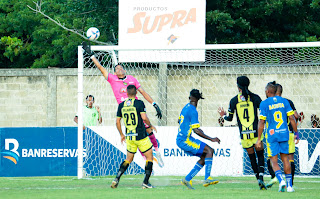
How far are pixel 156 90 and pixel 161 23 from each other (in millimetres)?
2342

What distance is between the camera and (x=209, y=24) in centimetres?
2306

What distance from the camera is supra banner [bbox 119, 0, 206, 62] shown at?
755 inches

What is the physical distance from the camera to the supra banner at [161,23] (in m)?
19.2

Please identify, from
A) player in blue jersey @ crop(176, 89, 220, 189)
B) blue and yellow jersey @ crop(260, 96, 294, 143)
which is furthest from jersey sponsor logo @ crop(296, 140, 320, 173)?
blue and yellow jersey @ crop(260, 96, 294, 143)

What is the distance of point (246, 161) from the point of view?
48.9 feet

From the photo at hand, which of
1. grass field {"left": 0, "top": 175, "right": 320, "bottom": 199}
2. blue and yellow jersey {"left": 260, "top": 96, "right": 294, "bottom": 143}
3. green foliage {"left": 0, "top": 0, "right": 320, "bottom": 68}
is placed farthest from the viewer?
green foliage {"left": 0, "top": 0, "right": 320, "bottom": 68}

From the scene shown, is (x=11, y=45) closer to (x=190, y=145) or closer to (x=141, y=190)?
(x=190, y=145)

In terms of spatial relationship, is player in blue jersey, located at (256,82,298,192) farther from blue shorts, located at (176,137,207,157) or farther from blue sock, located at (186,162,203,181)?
blue sock, located at (186,162,203,181)

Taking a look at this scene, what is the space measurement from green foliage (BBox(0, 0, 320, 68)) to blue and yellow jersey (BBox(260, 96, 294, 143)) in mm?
12329

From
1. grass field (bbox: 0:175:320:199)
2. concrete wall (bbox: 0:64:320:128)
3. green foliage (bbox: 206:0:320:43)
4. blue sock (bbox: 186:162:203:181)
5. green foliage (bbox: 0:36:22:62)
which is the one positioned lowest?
grass field (bbox: 0:175:320:199)

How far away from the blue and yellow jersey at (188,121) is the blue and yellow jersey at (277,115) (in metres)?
1.21

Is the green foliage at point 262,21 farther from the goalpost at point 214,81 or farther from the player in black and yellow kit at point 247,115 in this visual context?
the player in black and yellow kit at point 247,115

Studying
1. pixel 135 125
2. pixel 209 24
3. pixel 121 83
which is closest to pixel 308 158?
pixel 121 83

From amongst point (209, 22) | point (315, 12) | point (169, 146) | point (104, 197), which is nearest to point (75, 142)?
point (169, 146)
